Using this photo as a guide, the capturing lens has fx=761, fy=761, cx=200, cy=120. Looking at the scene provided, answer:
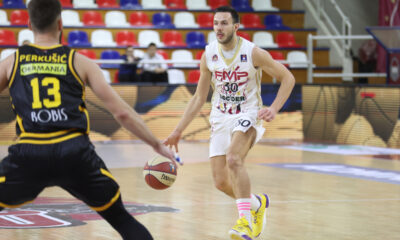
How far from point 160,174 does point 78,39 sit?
13.1 m

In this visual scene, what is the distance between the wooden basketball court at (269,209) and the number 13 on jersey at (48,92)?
2.60m

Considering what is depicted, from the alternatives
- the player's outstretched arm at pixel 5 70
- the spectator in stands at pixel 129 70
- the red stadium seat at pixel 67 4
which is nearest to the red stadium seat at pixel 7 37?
the red stadium seat at pixel 67 4

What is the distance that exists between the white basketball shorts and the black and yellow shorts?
2.60 metres

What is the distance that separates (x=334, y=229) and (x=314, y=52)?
46.6ft

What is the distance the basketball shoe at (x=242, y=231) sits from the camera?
619 centimetres

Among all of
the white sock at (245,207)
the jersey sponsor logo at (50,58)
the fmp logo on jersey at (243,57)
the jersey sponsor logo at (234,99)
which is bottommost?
the white sock at (245,207)

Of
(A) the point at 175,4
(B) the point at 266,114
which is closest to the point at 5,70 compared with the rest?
(B) the point at 266,114

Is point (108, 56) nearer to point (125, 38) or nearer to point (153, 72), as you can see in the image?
point (125, 38)

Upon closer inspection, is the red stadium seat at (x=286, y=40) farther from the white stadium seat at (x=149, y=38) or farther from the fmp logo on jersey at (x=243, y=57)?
the fmp logo on jersey at (x=243, y=57)

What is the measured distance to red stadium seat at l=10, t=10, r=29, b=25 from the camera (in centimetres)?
1898

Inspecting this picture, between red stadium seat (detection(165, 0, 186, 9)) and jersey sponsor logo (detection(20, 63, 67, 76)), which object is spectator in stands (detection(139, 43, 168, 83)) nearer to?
red stadium seat (detection(165, 0, 186, 9))

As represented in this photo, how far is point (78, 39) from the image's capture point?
748 inches

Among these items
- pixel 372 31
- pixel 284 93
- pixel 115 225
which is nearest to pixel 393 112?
pixel 372 31

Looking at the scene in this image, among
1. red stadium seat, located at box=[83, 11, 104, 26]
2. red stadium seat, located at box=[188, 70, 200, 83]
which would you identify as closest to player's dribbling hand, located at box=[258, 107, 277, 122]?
red stadium seat, located at box=[188, 70, 200, 83]
